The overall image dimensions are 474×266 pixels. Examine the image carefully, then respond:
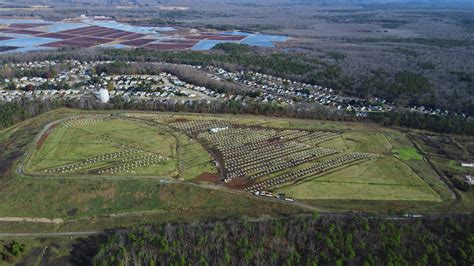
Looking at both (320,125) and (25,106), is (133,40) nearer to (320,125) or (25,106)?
(25,106)

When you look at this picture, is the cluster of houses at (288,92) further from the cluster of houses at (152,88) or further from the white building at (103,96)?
the white building at (103,96)

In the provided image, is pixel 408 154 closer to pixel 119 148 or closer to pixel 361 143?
pixel 361 143

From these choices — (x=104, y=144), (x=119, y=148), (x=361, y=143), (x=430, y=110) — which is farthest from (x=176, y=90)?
(x=430, y=110)

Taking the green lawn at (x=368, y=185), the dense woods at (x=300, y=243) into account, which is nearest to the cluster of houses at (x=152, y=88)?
the green lawn at (x=368, y=185)

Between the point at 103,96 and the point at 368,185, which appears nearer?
the point at 368,185

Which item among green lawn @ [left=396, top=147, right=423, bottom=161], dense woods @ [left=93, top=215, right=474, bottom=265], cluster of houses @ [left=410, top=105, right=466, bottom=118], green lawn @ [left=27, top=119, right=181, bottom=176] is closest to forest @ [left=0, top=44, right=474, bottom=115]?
cluster of houses @ [left=410, top=105, right=466, bottom=118]

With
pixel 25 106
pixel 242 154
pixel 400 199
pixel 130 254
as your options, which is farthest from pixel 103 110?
pixel 400 199
